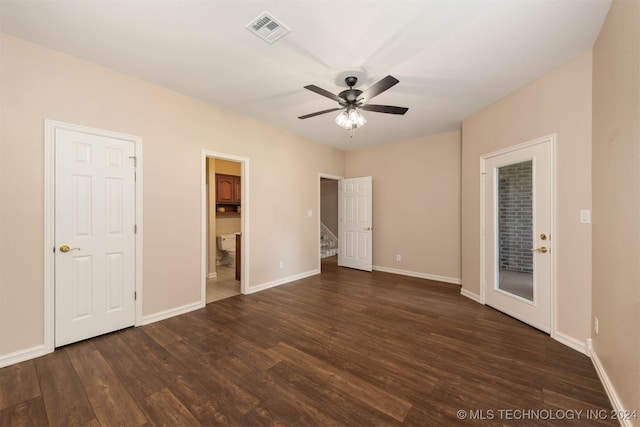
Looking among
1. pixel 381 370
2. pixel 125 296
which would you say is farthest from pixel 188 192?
pixel 381 370

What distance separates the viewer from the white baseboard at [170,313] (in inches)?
118

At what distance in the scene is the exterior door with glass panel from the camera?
2.75 metres

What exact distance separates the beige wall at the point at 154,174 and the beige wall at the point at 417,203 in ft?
5.34

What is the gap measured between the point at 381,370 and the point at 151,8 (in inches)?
133

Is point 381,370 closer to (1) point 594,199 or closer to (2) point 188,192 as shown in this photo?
(1) point 594,199

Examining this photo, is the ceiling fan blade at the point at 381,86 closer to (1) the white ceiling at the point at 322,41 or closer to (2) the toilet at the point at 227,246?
(1) the white ceiling at the point at 322,41

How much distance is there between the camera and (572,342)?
2.47m

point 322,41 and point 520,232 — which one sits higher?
point 322,41

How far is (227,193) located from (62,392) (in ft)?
14.6

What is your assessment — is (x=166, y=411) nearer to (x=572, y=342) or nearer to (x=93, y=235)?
(x=93, y=235)

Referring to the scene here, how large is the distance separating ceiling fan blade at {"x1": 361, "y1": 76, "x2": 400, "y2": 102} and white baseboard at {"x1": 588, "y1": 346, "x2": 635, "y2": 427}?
8.78 ft

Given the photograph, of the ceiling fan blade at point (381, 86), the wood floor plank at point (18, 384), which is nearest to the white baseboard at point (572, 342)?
the ceiling fan blade at point (381, 86)

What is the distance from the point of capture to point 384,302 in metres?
3.72

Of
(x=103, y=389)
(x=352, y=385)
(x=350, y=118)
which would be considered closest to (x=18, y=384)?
(x=103, y=389)
